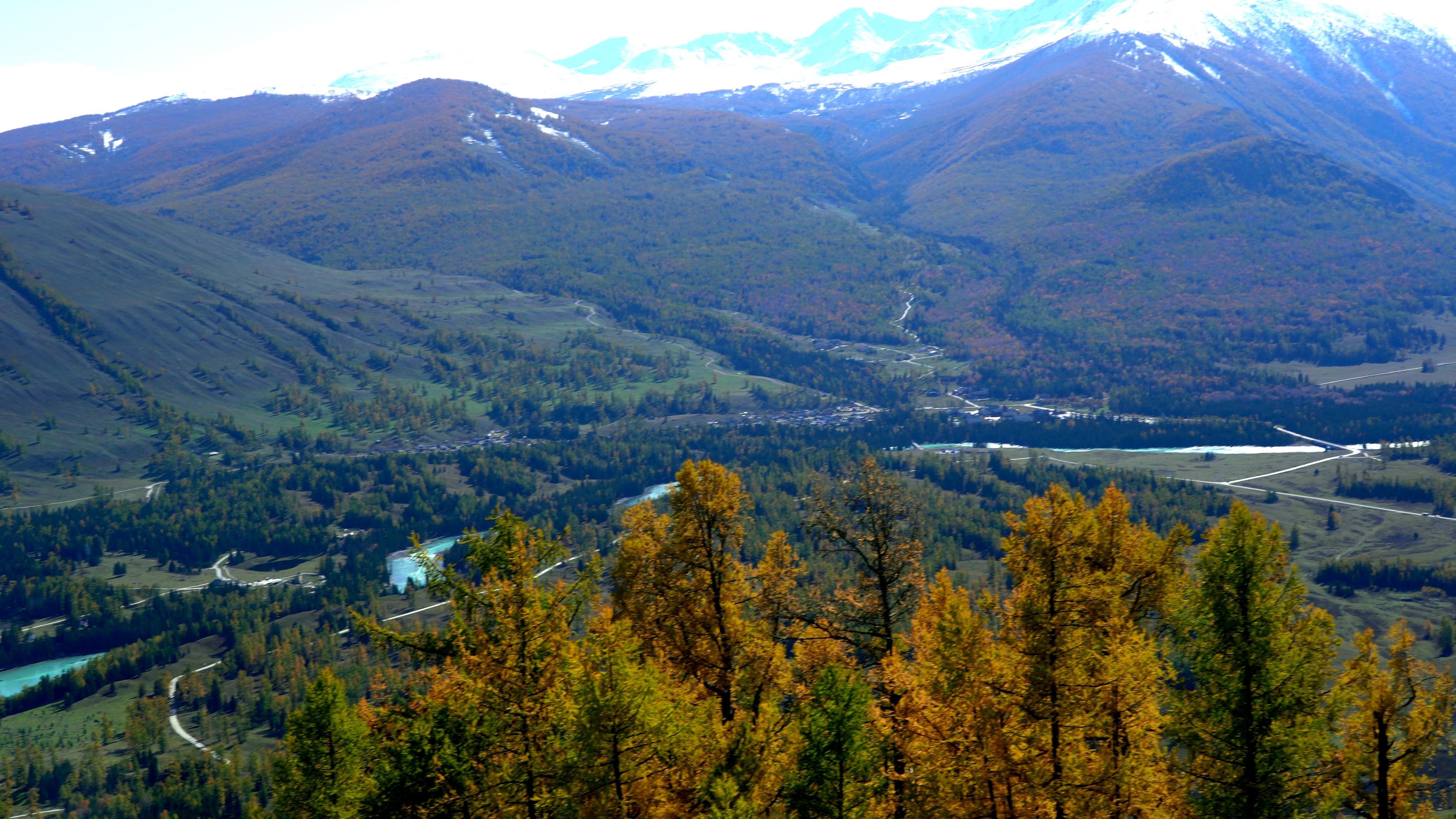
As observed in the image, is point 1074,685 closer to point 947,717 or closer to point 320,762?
point 947,717

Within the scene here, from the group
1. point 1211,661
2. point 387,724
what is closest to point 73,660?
point 387,724

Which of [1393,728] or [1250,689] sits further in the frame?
[1393,728]

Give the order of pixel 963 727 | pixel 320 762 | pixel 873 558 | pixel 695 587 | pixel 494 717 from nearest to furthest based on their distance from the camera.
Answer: pixel 494 717 → pixel 963 727 → pixel 320 762 → pixel 695 587 → pixel 873 558

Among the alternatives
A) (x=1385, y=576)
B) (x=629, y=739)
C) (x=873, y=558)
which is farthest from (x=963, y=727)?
(x=1385, y=576)

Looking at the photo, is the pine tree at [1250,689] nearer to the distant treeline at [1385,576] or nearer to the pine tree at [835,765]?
the pine tree at [835,765]

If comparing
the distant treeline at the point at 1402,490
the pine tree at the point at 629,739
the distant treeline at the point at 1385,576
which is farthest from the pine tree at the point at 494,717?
the distant treeline at the point at 1402,490

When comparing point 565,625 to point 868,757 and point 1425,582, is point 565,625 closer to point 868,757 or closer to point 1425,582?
point 868,757
